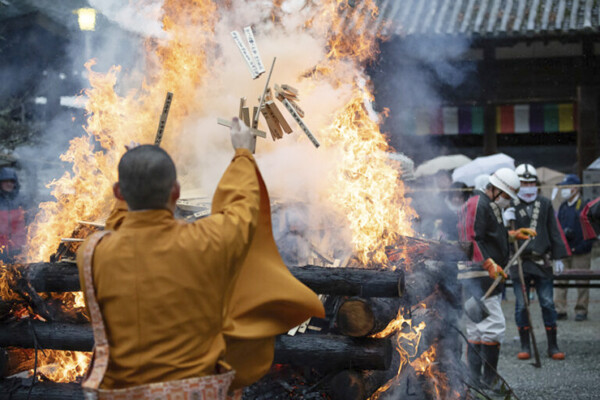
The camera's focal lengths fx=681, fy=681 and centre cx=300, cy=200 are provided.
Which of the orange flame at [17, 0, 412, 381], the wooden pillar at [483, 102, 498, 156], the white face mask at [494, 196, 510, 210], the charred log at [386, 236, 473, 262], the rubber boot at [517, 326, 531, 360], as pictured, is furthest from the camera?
the wooden pillar at [483, 102, 498, 156]

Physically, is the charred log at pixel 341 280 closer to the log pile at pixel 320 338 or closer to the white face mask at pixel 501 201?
the log pile at pixel 320 338

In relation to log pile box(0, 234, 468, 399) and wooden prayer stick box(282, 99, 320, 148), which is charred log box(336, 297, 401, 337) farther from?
wooden prayer stick box(282, 99, 320, 148)

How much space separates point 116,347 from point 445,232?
30.9 ft

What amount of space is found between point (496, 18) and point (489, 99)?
1.96 metres

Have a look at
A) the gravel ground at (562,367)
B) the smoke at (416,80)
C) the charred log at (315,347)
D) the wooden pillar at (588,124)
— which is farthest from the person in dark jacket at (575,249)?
the charred log at (315,347)

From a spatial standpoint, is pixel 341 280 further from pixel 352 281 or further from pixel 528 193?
pixel 528 193

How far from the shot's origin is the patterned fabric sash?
323 cm

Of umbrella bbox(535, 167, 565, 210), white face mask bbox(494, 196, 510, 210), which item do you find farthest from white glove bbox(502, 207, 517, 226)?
umbrella bbox(535, 167, 565, 210)

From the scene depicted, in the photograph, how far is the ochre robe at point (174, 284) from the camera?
3.21 meters

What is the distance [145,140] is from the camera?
298 inches

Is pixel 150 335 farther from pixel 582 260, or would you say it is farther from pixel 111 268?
pixel 582 260

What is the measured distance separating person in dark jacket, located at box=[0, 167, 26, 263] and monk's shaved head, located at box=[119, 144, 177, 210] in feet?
19.9

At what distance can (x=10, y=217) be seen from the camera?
9633 mm

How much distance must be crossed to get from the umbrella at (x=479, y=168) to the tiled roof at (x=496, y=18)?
102 inches
